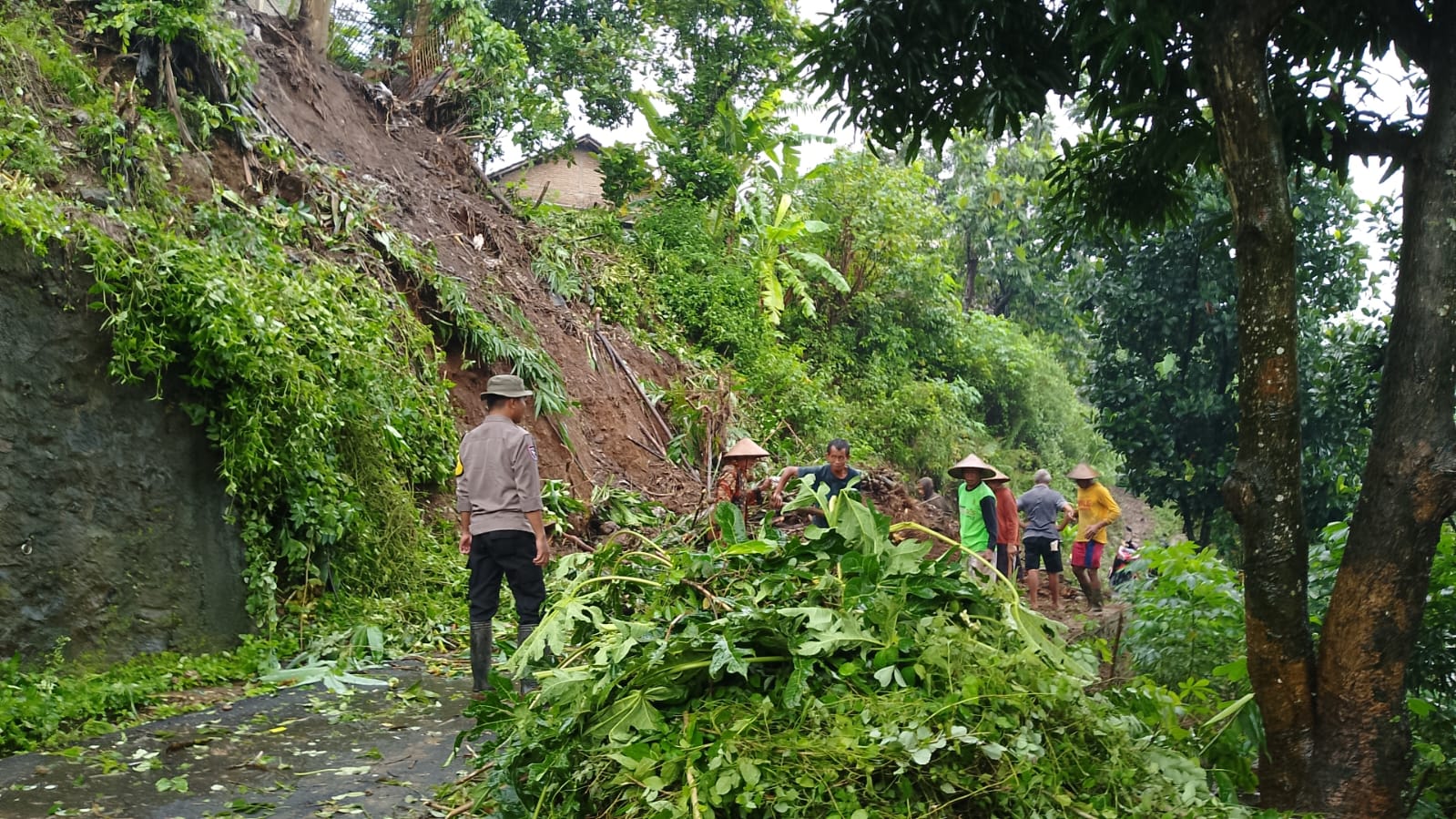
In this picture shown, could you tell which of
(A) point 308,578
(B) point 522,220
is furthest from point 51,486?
(B) point 522,220

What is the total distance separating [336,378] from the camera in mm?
8383

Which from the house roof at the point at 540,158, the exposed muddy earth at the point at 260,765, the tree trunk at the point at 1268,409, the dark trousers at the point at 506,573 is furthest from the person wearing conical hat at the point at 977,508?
the house roof at the point at 540,158

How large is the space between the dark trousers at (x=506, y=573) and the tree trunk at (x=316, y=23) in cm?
1050

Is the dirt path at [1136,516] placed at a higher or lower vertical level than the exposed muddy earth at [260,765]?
lower

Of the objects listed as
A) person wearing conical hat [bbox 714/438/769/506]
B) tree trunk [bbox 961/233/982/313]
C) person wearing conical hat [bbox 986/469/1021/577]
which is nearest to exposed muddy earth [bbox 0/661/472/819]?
person wearing conical hat [bbox 714/438/769/506]

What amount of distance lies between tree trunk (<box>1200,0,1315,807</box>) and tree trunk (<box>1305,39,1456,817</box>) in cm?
13

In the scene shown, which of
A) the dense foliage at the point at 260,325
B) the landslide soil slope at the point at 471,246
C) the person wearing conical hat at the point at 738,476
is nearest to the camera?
the dense foliage at the point at 260,325

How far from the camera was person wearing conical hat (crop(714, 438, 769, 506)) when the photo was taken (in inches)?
419

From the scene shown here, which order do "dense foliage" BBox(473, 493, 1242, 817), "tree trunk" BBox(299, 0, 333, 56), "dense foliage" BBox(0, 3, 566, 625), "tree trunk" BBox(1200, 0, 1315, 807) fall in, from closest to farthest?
1. "dense foliage" BBox(473, 493, 1242, 817)
2. "tree trunk" BBox(1200, 0, 1315, 807)
3. "dense foliage" BBox(0, 3, 566, 625)
4. "tree trunk" BBox(299, 0, 333, 56)

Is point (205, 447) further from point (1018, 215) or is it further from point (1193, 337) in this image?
point (1018, 215)

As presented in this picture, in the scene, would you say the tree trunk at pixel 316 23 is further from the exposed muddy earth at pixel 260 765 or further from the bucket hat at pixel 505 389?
the exposed muddy earth at pixel 260 765

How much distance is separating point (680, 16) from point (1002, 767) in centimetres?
1941

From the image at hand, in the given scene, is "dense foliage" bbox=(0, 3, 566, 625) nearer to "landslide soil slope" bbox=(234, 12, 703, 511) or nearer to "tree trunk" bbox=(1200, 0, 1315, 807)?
"landslide soil slope" bbox=(234, 12, 703, 511)

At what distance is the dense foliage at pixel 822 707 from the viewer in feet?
10.8
